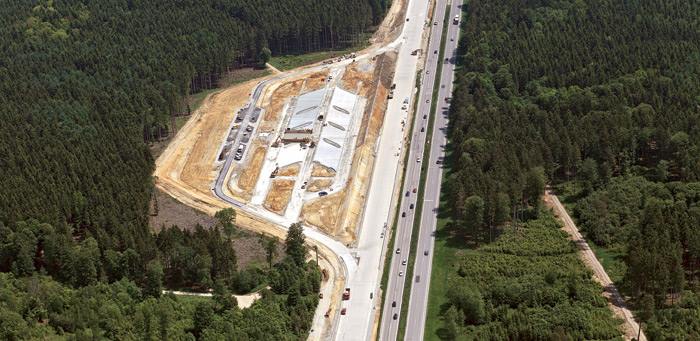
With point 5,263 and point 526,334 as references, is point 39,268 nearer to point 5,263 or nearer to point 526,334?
point 5,263

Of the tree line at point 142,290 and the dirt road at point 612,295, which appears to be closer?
the tree line at point 142,290

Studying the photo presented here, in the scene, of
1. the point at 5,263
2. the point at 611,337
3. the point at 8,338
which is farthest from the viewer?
the point at 5,263

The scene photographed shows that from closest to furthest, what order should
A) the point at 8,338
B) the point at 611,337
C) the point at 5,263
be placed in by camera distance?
1. the point at 8,338
2. the point at 611,337
3. the point at 5,263

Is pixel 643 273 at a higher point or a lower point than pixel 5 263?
higher

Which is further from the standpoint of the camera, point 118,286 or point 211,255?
point 211,255

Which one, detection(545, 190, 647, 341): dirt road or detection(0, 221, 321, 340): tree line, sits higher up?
detection(545, 190, 647, 341): dirt road

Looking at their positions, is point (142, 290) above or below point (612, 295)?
below

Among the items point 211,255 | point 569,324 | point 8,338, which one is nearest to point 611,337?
point 569,324

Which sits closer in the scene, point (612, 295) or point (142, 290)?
point (142, 290)

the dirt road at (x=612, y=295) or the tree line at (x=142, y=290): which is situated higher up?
the dirt road at (x=612, y=295)

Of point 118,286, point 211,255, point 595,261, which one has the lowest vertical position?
point 118,286

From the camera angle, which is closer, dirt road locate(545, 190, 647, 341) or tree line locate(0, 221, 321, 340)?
tree line locate(0, 221, 321, 340)
